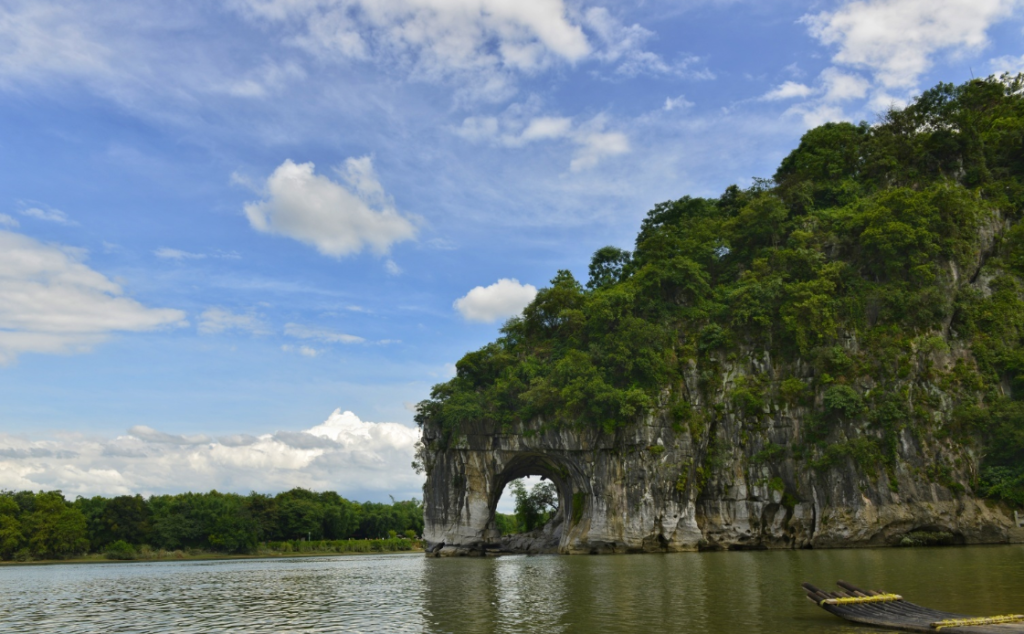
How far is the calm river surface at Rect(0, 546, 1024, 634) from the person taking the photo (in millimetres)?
13023

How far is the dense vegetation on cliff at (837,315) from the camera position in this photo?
3531 centimetres

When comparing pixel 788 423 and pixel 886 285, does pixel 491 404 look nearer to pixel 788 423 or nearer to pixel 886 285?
A: pixel 788 423

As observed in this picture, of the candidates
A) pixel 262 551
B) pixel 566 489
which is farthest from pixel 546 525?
pixel 262 551

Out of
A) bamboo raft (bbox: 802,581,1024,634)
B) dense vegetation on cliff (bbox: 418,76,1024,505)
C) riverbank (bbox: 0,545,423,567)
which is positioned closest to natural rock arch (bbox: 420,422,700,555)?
dense vegetation on cliff (bbox: 418,76,1024,505)

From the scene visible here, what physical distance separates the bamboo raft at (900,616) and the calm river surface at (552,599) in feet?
1.04

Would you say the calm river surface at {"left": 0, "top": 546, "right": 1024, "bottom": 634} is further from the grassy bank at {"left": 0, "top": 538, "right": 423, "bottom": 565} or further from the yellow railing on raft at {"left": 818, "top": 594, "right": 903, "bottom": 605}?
the grassy bank at {"left": 0, "top": 538, "right": 423, "bottom": 565}

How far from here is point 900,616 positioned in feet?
37.2

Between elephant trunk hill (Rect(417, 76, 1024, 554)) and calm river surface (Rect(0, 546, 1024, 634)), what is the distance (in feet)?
28.1

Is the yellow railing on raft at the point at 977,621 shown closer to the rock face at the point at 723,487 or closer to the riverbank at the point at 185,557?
the rock face at the point at 723,487

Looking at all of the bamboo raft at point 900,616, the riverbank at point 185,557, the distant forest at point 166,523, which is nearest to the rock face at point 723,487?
the bamboo raft at point 900,616

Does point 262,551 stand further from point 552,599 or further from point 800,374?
point 552,599

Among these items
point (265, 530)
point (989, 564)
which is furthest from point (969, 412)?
point (265, 530)

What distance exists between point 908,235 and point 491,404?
84.4ft

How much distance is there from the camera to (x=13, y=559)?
192 feet
